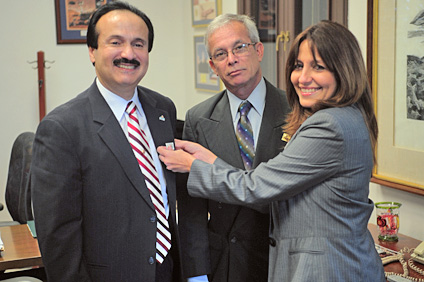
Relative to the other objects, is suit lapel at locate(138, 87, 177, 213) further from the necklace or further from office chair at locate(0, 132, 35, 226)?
office chair at locate(0, 132, 35, 226)

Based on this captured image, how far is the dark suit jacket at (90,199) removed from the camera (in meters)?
1.72

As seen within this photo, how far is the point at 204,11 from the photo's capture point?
5.14 metres

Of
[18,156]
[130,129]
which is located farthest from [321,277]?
[18,156]

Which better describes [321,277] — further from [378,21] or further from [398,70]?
[378,21]

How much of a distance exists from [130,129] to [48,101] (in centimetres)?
389

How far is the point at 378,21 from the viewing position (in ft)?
8.86

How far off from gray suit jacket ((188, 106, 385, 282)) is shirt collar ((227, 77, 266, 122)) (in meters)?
0.45

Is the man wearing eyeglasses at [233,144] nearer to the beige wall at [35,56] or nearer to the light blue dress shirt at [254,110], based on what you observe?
the light blue dress shirt at [254,110]

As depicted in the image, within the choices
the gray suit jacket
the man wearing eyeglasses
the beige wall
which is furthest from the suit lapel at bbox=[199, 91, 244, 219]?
the beige wall

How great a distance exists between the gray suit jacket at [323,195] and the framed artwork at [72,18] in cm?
425

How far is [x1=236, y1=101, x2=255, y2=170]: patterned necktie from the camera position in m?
2.12

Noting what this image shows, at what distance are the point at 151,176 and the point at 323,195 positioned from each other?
2.00 feet

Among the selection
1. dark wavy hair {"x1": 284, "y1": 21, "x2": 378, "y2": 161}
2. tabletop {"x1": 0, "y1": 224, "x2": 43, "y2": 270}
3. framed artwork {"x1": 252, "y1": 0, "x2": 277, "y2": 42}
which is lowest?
tabletop {"x1": 0, "y1": 224, "x2": 43, "y2": 270}

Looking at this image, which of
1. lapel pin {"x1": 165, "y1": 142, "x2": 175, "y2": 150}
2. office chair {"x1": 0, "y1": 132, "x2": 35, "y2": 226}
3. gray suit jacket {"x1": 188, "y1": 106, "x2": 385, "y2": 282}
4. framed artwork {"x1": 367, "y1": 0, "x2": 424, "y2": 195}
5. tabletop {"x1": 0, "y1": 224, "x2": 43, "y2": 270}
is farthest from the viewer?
office chair {"x1": 0, "y1": 132, "x2": 35, "y2": 226}
